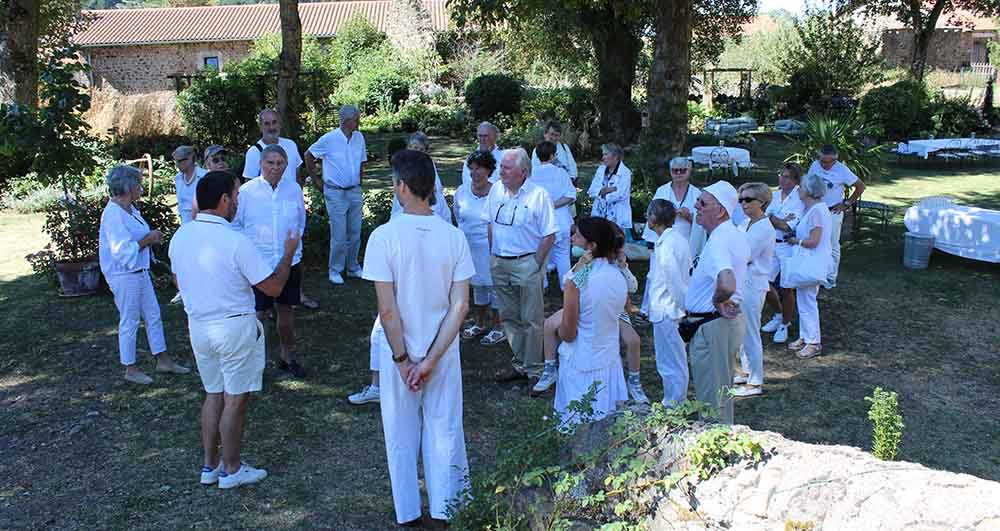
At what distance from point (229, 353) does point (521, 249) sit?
2.51 meters

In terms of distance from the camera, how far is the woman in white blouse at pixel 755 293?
5934 millimetres

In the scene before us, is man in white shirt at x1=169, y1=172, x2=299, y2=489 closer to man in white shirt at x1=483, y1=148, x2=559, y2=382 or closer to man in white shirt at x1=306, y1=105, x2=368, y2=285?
man in white shirt at x1=483, y1=148, x2=559, y2=382

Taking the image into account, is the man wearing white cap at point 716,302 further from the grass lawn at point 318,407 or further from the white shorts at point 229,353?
the white shorts at point 229,353

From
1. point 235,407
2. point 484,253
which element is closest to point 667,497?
point 235,407

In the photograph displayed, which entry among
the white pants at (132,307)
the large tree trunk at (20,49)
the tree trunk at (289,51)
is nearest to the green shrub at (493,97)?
the tree trunk at (289,51)

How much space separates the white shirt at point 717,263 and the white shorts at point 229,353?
2576 millimetres

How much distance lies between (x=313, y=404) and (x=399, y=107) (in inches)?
911

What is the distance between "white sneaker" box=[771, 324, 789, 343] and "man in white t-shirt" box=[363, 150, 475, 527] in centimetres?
426

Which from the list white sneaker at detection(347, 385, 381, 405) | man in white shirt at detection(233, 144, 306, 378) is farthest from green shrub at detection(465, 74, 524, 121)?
white sneaker at detection(347, 385, 381, 405)

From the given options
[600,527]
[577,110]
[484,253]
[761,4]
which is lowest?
[600,527]

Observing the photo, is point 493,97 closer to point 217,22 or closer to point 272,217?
point 272,217

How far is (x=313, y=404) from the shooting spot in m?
5.89

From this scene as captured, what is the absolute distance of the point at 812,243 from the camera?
22.4ft

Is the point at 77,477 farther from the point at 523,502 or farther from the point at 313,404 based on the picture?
the point at 523,502
